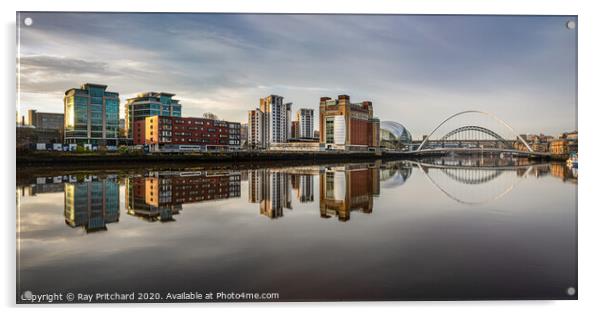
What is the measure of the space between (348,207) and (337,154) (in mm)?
22415

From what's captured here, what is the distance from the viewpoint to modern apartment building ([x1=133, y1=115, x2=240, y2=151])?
26734 millimetres

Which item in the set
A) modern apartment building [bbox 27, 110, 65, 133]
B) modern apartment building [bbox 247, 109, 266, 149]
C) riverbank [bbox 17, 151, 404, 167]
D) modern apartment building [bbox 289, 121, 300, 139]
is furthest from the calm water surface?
modern apartment building [bbox 289, 121, 300, 139]

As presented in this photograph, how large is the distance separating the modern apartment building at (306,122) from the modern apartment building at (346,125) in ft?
33.4

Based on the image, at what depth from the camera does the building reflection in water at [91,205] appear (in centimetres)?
435

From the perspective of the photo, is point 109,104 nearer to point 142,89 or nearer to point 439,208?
point 142,89

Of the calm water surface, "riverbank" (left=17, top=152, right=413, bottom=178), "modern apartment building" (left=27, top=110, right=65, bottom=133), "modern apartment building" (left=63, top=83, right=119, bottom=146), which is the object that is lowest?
the calm water surface

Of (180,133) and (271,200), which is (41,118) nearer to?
(271,200)

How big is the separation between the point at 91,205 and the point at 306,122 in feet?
147

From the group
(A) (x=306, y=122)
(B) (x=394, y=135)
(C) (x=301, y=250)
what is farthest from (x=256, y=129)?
A: (C) (x=301, y=250)

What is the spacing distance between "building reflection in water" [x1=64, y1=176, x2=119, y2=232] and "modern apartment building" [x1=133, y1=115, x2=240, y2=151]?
18.8 m

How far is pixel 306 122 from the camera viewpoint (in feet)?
163

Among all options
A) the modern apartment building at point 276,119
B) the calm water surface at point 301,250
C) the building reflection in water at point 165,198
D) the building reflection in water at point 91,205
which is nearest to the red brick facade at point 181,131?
the modern apartment building at point 276,119

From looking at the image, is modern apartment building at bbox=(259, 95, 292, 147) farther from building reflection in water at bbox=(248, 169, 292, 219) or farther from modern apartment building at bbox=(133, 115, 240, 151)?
building reflection in water at bbox=(248, 169, 292, 219)

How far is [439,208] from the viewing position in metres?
5.71
